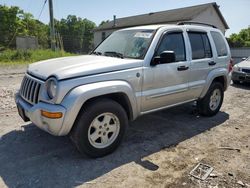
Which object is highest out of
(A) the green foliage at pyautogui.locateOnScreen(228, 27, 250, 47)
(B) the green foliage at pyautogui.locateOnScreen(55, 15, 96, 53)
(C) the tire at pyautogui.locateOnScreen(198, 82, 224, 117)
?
(B) the green foliage at pyautogui.locateOnScreen(55, 15, 96, 53)

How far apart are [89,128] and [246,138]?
2.99m

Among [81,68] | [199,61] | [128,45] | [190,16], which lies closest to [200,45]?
[199,61]

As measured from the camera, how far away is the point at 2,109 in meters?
5.60

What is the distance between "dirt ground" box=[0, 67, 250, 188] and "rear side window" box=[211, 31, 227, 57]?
5.07 feet

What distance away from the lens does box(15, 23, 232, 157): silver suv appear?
10.4 feet

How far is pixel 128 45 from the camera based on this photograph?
14.1 feet

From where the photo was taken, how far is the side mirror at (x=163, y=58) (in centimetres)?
383

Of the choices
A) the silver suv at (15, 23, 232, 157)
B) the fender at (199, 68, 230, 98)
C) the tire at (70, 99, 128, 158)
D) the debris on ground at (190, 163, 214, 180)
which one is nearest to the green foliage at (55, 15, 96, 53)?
the fender at (199, 68, 230, 98)

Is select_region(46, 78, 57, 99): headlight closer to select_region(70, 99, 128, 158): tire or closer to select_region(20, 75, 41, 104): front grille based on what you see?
select_region(20, 75, 41, 104): front grille

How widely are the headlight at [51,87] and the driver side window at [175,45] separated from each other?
186cm

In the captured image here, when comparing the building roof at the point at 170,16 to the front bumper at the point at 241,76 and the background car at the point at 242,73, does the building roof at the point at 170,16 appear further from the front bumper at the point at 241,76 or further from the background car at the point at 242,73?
the front bumper at the point at 241,76

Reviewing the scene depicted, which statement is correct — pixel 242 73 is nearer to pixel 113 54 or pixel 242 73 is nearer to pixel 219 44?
pixel 219 44

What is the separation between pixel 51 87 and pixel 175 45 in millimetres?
2407

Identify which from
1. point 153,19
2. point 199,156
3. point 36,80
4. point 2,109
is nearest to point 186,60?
point 199,156
